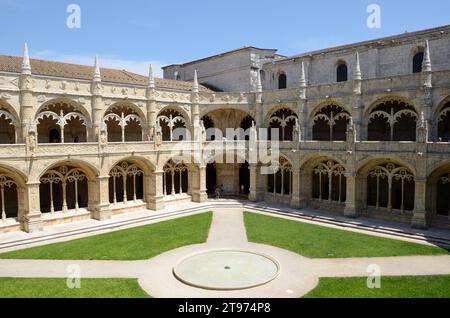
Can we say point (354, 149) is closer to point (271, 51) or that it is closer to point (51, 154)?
point (271, 51)

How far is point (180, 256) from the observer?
20.0 meters

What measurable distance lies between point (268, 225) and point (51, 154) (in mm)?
16739

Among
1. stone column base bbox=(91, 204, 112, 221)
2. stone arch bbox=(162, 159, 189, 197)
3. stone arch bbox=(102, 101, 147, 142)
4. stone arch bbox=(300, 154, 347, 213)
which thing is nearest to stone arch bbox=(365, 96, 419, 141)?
stone arch bbox=(300, 154, 347, 213)

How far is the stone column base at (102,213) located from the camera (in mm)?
28500

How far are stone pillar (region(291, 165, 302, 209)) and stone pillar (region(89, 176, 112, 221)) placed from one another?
626 inches

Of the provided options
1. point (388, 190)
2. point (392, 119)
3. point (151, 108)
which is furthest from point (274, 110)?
point (388, 190)

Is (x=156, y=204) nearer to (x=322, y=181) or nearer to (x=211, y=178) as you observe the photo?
(x=211, y=178)

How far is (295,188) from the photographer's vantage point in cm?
3241

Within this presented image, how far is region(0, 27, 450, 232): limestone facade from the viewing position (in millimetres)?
25172

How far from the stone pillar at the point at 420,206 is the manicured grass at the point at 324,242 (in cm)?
350

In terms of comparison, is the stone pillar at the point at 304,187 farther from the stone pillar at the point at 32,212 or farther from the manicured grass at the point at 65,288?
the stone pillar at the point at 32,212

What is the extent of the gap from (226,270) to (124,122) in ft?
57.1
